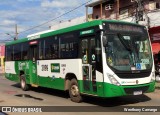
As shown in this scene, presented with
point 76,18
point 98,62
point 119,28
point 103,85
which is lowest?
point 103,85

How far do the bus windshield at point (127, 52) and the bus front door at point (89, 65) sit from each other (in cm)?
71

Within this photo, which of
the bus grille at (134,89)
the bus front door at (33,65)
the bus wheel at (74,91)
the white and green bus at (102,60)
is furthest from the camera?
the bus front door at (33,65)

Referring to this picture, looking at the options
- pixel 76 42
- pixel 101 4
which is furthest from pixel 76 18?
pixel 76 42

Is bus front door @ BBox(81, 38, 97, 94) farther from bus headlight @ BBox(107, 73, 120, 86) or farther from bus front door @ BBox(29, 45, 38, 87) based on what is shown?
bus front door @ BBox(29, 45, 38, 87)

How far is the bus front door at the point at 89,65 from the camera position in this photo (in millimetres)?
12344

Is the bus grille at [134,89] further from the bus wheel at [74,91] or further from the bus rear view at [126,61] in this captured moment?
the bus wheel at [74,91]

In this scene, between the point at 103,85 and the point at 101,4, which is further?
the point at 101,4

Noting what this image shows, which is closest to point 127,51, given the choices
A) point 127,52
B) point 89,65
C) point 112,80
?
point 127,52

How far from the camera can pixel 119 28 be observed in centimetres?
1244

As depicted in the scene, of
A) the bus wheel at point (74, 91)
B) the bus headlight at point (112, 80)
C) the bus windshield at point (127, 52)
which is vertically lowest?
the bus wheel at point (74, 91)

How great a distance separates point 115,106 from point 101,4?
99.5 feet

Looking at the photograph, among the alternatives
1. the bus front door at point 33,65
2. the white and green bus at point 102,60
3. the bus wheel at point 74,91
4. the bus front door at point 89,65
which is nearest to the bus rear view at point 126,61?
the white and green bus at point 102,60

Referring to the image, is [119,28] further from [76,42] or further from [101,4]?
[101,4]

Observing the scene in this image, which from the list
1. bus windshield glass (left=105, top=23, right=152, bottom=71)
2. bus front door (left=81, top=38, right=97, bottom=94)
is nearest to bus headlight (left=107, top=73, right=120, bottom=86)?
bus windshield glass (left=105, top=23, right=152, bottom=71)
